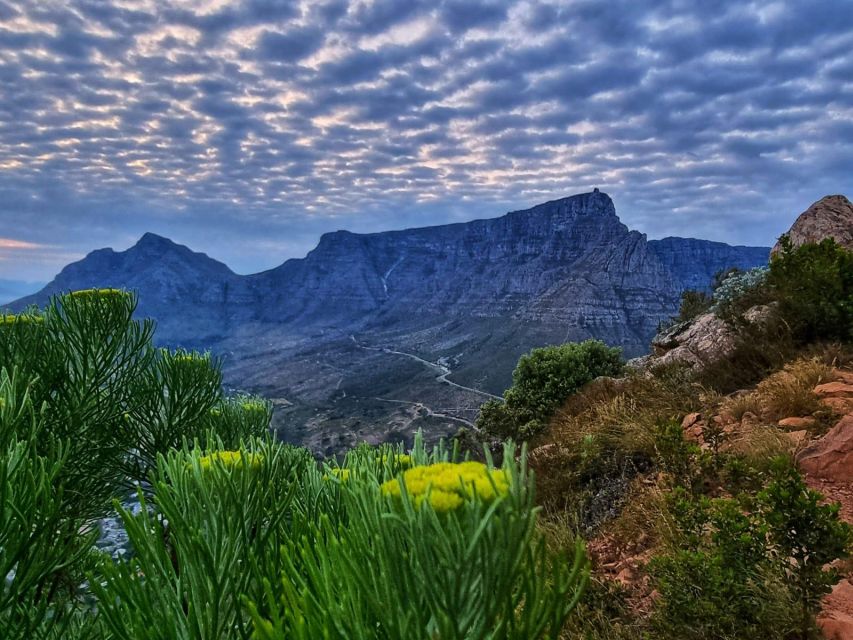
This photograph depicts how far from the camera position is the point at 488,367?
95.3m

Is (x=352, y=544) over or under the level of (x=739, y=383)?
over

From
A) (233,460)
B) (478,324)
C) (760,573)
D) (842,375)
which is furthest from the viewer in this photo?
(478,324)

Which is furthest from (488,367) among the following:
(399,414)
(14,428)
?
(14,428)

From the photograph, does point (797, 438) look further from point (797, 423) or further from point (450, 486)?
point (450, 486)

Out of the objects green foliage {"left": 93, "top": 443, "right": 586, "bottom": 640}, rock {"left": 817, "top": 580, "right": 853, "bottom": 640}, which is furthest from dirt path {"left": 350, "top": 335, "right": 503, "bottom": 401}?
green foliage {"left": 93, "top": 443, "right": 586, "bottom": 640}

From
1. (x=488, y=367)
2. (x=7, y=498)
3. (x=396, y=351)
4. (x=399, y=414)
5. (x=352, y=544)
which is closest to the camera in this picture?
(x=352, y=544)

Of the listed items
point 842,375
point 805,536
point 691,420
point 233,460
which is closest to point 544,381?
point 691,420

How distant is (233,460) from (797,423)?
5.91m

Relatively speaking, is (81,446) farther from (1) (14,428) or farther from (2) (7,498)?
(2) (7,498)

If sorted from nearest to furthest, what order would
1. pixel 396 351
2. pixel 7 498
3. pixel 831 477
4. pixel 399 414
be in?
1. pixel 7 498
2. pixel 831 477
3. pixel 399 414
4. pixel 396 351

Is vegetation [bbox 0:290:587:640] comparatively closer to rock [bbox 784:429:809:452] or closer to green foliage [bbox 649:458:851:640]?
green foliage [bbox 649:458:851:640]

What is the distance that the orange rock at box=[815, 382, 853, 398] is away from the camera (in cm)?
536

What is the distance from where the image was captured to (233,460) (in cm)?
135

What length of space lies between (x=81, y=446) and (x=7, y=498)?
2595 millimetres
